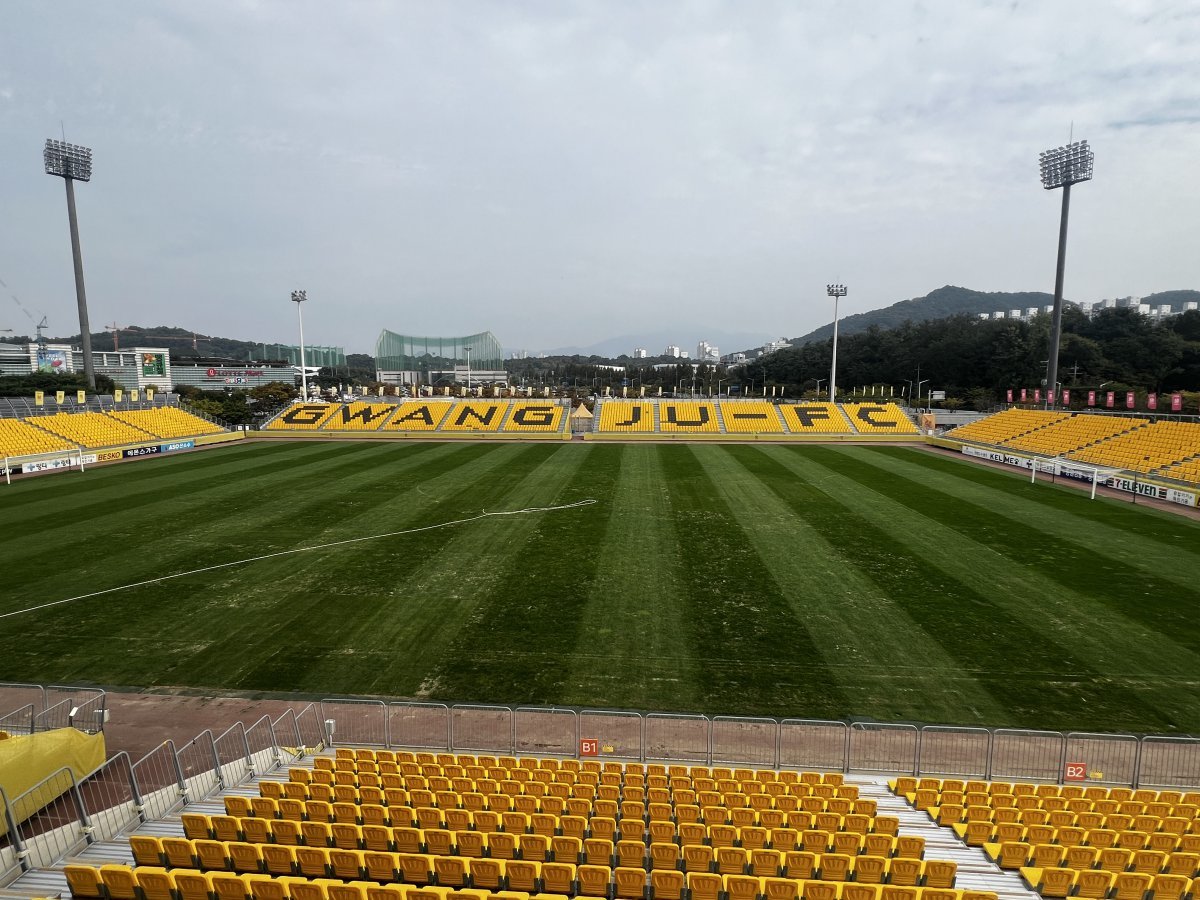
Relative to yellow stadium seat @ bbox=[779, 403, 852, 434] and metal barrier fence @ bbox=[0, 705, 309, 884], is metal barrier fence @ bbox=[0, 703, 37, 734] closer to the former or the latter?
metal barrier fence @ bbox=[0, 705, 309, 884]

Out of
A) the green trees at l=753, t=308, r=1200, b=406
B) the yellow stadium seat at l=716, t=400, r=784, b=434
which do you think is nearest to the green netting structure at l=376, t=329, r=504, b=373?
the green trees at l=753, t=308, r=1200, b=406

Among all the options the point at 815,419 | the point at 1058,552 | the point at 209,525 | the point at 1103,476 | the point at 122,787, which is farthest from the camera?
the point at 815,419

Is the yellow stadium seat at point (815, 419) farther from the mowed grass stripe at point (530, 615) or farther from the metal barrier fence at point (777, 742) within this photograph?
the metal barrier fence at point (777, 742)

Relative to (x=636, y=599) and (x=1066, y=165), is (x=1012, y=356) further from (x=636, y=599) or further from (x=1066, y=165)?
(x=636, y=599)

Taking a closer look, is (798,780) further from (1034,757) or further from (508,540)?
(508,540)

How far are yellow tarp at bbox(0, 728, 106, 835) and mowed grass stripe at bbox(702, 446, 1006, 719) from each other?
11.1 m

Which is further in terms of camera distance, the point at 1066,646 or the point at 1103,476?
the point at 1103,476

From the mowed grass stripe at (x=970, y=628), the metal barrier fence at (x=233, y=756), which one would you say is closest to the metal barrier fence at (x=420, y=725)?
the metal barrier fence at (x=233, y=756)

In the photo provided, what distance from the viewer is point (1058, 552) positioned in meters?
19.5

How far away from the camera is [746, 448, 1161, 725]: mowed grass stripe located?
11242 millimetres

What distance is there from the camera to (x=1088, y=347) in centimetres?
7619

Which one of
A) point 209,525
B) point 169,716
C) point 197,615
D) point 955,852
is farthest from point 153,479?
point 955,852

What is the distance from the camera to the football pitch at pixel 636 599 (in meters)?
11.7

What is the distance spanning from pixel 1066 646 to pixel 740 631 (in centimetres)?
691
